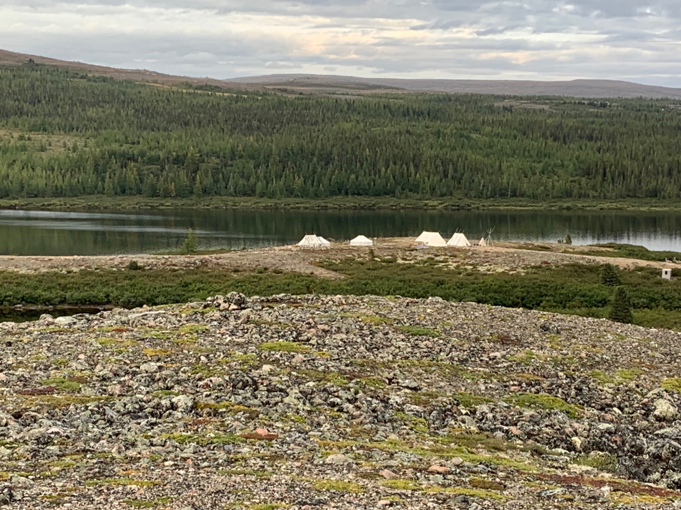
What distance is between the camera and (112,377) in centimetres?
1958

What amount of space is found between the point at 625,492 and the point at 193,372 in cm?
1039

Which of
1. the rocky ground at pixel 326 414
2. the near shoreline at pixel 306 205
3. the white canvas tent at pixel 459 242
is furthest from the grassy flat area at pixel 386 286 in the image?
the near shoreline at pixel 306 205

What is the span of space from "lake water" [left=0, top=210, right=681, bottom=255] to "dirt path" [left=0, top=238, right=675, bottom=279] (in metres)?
23.1

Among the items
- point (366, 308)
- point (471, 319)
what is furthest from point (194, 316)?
point (471, 319)

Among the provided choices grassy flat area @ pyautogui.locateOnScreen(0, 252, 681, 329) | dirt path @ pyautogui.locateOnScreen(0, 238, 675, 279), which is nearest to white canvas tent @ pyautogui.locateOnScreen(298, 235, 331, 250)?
dirt path @ pyautogui.locateOnScreen(0, 238, 675, 279)

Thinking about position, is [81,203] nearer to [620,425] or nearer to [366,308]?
[366,308]

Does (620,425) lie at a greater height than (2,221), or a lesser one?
greater

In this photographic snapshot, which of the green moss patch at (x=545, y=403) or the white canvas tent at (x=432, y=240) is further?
the white canvas tent at (x=432, y=240)

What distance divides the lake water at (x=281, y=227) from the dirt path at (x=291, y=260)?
2311cm

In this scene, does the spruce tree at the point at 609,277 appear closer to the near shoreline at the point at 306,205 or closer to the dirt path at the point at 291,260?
the dirt path at the point at 291,260

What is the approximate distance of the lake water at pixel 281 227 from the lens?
10294 centimetres

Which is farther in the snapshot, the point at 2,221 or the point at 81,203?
the point at 81,203

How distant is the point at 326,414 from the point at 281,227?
389 ft

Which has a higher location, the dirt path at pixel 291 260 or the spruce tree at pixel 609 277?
the spruce tree at pixel 609 277
